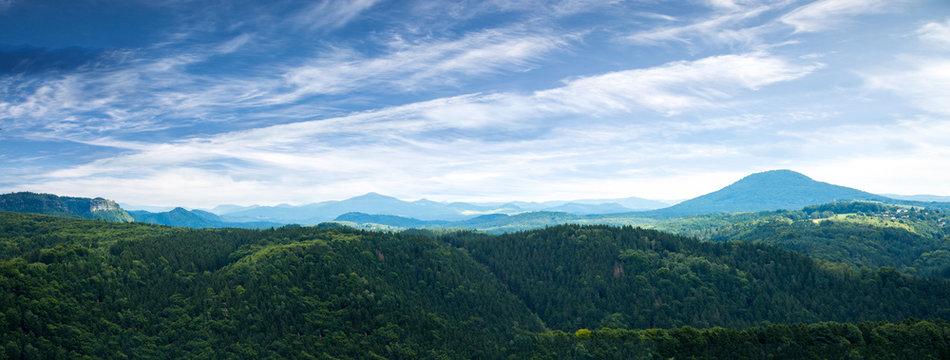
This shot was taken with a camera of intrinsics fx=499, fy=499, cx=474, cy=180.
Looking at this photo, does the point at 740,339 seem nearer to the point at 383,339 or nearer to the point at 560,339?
the point at 560,339

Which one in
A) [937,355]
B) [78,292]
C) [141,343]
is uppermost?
[78,292]

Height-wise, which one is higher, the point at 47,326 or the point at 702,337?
the point at 47,326

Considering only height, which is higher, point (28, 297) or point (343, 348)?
point (28, 297)

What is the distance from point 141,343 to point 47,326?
25704mm

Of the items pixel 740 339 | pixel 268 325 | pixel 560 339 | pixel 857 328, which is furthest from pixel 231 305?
pixel 857 328

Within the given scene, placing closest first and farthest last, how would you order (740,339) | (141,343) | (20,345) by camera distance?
(20,345) < (141,343) < (740,339)

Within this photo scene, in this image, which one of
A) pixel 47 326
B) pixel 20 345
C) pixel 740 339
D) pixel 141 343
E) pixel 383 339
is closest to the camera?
pixel 20 345

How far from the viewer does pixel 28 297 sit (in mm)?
159625

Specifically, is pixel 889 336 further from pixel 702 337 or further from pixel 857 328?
pixel 702 337

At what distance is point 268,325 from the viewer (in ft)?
599

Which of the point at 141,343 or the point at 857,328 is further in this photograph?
the point at 857,328

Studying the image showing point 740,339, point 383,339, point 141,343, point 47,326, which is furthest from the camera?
point 383,339

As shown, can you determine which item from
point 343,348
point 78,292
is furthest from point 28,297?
point 343,348

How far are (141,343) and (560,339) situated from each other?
145717 mm
